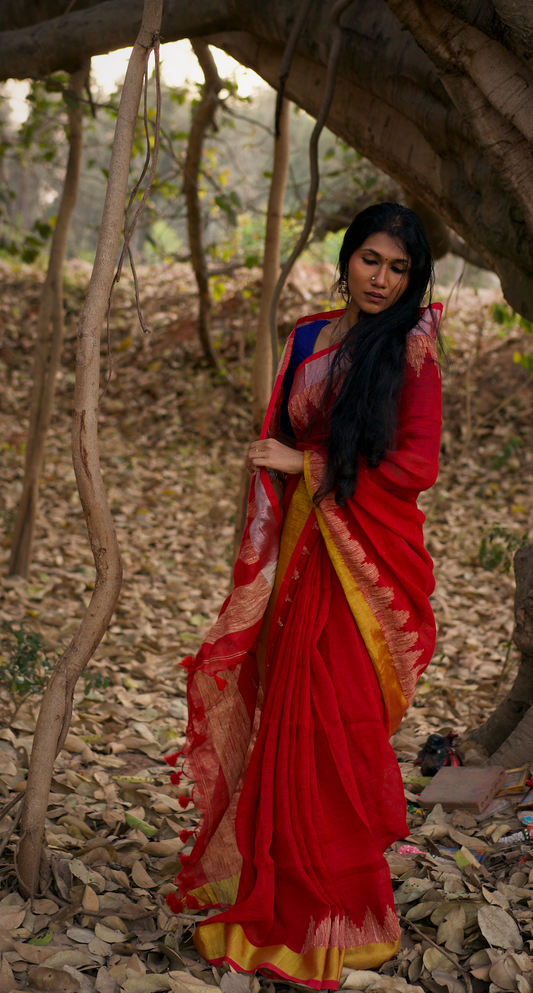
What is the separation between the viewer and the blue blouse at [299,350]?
7.28ft

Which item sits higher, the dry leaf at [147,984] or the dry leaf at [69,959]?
the dry leaf at [69,959]

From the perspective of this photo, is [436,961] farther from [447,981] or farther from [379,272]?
[379,272]

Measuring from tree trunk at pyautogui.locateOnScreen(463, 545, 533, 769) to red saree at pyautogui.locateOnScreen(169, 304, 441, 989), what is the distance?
2.21ft

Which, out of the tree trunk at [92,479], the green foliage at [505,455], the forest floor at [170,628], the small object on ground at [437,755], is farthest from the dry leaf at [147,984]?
the green foliage at [505,455]

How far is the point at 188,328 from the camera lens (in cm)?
878

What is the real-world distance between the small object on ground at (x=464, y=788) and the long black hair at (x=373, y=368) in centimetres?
113

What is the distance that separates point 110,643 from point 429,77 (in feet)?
9.84

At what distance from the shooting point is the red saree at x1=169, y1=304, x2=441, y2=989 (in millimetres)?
1870

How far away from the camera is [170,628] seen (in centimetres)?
438

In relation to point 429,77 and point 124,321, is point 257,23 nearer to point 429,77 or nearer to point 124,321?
point 429,77

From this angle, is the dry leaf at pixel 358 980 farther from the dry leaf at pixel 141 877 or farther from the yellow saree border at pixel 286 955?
the dry leaf at pixel 141 877

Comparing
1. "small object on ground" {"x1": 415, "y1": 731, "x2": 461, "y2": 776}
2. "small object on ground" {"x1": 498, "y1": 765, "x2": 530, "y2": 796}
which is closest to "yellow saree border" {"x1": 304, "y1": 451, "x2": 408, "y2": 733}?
"small object on ground" {"x1": 498, "y1": 765, "x2": 530, "y2": 796}

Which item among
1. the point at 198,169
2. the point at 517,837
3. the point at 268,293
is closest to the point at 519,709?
the point at 517,837

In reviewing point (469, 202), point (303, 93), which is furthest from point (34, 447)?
point (469, 202)
